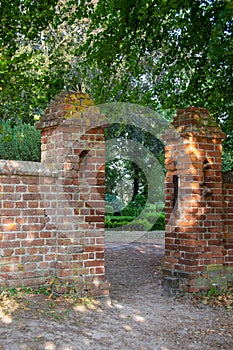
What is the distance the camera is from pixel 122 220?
54.6 feet

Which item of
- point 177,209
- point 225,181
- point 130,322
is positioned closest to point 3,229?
point 130,322

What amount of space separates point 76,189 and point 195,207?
5.52ft

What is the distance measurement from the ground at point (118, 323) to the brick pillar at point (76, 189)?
1.26ft

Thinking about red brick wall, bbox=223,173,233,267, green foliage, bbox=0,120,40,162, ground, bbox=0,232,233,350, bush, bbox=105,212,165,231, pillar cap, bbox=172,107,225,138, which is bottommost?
ground, bbox=0,232,233,350

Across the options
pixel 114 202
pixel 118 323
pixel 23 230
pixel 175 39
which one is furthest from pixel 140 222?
pixel 118 323

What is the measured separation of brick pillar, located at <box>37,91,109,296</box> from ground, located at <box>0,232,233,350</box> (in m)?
0.38

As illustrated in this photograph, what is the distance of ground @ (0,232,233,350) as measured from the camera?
3.79m

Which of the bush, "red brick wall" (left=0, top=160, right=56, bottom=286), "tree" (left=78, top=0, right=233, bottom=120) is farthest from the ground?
the bush

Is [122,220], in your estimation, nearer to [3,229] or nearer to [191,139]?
[191,139]

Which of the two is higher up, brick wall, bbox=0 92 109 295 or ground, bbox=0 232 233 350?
brick wall, bbox=0 92 109 295

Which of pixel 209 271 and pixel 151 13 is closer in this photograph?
pixel 209 271

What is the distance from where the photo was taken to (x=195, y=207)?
5.74m

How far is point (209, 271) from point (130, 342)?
6.86 feet

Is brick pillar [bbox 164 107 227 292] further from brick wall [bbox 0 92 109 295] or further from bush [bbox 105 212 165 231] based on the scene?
bush [bbox 105 212 165 231]
